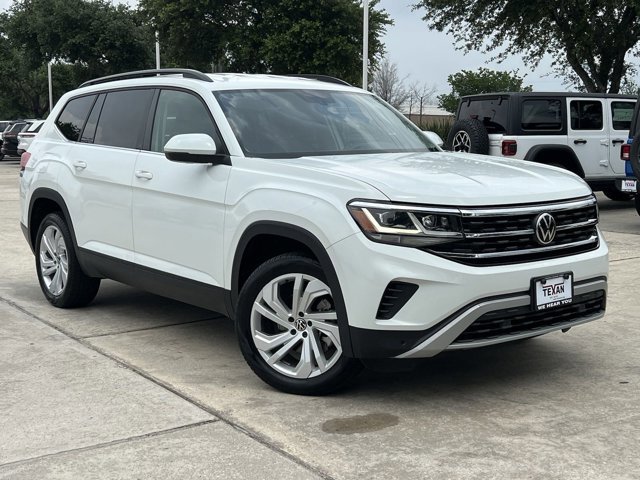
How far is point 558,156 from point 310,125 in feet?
30.9

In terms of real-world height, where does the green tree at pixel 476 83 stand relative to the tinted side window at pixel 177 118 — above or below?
above

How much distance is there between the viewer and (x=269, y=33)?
107 feet

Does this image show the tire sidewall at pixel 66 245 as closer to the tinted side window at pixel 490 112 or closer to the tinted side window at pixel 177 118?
the tinted side window at pixel 177 118

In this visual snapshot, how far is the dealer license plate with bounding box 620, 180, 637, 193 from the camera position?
40.4 feet

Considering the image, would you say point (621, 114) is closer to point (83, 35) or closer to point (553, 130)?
point (553, 130)

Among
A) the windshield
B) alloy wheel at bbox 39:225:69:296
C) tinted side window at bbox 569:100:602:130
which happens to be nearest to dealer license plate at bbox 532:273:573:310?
the windshield

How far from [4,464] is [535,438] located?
2387 mm

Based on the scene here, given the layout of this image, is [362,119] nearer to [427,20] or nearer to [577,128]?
[577,128]

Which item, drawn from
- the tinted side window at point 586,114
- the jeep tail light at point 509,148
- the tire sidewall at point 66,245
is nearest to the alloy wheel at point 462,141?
A: the jeep tail light at point 509,148

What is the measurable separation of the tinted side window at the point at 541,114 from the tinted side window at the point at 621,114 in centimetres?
120

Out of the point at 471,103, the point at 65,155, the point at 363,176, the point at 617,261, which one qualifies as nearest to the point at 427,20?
the point at 471,103

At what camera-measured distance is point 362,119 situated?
584cm

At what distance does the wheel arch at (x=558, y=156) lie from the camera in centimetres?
1369

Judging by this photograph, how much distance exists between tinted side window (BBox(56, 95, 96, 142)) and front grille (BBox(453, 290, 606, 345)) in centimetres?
387
